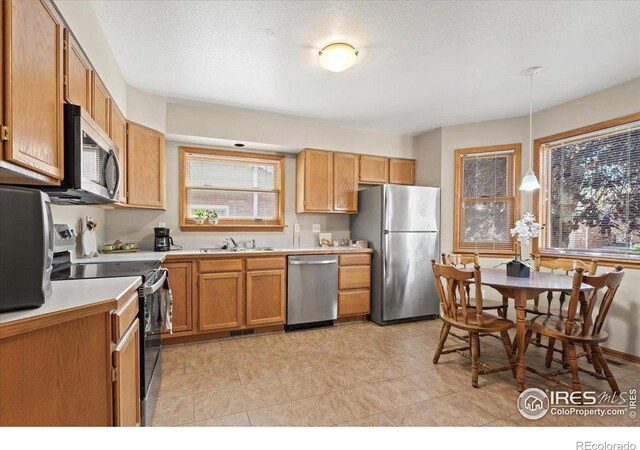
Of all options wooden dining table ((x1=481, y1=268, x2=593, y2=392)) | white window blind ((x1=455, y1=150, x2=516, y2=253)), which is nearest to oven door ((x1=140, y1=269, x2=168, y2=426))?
wooden dining table ((x1=481, y1=268, x2=593, y2=392))

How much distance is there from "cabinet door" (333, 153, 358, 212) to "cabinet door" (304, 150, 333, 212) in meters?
0.08

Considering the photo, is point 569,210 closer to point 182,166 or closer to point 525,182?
point 525,182

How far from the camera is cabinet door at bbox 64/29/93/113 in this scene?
1.58 meters

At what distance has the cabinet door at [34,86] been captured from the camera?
113 centimetres

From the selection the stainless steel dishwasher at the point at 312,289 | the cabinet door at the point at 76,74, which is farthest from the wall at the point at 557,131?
the cabinet door at the point at 76,74

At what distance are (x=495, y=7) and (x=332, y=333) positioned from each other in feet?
10.2

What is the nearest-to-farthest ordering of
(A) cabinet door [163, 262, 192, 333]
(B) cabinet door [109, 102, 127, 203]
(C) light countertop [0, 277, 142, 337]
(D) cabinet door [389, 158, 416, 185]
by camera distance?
(C) light countertop [0, 277, 142, 337]
(B) cabinet door [109, 102, 127, 203]
(A) cabinet door [163, 262, 192, 333]
(D) cabinet door [389, 158, 416, 185]

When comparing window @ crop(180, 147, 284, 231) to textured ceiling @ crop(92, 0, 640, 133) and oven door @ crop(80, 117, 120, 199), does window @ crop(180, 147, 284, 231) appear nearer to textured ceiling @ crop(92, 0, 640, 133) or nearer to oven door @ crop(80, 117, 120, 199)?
textured ceiling @ crop(92, 0, 640, 133)

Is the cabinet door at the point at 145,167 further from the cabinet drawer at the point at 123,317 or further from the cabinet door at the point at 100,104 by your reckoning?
the cabinet drawer at the point at 123,317

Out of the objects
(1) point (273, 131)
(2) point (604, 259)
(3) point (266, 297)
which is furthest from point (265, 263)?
(2) point (604, 259)

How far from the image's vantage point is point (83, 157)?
5.19 feet

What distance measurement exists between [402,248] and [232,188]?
88.9 inches

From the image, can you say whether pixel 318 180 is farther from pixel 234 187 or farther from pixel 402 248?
pixel 402 248

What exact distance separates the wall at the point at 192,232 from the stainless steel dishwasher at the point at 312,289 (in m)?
0.68
